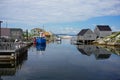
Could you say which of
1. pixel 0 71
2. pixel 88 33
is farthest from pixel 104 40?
pixel 0 71

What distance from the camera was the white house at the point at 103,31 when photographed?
5669 inches

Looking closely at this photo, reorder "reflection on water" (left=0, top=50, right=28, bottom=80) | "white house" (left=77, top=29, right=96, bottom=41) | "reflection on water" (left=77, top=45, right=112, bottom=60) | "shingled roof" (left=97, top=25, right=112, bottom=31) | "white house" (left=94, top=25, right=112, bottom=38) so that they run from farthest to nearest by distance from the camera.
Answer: "shingled roof" (left=97, top=25, right=112, bottom=31), "white house" (left=94, top=25, right=112, bottom=38), "white house" (left=77, top=29, right=96, bottom=41), "reflection on water" (left=77, top=45, right=112, bottom=60), "reflection on water" (left=0, top=50, right=28, bottom=80)

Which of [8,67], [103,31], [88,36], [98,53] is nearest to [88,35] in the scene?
[88,36]

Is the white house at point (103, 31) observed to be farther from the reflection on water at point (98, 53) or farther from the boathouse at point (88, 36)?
the reflection on water at point (98, 53)

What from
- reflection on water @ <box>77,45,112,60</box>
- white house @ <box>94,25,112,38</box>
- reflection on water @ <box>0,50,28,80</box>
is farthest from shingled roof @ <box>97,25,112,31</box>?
reflection on water @ <box>0,50,28,80</box>

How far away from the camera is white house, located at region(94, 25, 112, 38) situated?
472ft

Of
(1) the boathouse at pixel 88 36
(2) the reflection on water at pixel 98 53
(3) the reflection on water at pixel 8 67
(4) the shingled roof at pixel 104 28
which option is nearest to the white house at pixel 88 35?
(1) the boathouse at pixel 88 36

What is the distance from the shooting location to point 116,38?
115625 millimetres

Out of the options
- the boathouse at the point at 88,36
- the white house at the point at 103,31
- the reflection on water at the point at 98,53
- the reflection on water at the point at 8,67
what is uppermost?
the white house at the point at 103,31

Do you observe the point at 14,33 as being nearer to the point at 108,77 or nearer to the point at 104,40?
the point at 104,40

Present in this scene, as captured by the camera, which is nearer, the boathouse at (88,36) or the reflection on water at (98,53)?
the reflection on water at (98,53)

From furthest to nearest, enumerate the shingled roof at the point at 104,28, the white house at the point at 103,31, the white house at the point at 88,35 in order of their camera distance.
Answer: the shingled roof at the point at 104,28 < the white house at the point at 103,31 < the white house at the point at 88,35

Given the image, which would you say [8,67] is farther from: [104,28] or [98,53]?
[104,28]

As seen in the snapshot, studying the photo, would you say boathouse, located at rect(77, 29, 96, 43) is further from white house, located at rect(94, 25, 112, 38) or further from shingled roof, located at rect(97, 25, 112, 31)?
shingled roof, located at rect(97, 25, 112, 31)
